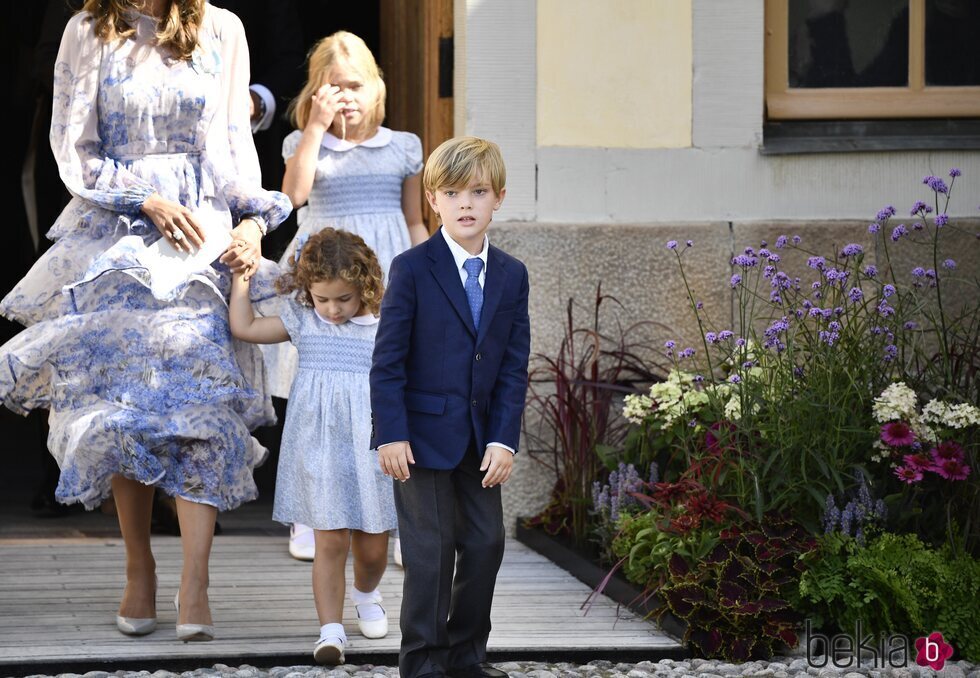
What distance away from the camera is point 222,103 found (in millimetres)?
4277

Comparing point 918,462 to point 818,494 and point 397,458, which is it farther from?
point 397,458

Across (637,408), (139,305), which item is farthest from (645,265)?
(139,305)

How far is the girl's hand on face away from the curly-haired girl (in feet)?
3.42

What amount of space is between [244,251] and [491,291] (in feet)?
3.03

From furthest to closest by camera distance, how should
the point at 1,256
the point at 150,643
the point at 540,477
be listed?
the point at 1,256 → the point at 540,477 → the point at 150,643

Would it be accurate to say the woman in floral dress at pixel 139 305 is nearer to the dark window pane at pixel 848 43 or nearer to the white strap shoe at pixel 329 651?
the white strap shoe at pixel 329 651

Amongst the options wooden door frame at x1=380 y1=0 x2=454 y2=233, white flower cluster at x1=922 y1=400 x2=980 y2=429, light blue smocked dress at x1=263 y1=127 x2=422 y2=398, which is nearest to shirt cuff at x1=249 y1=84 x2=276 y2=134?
light blue smocked dress at x1=263 y1=127 x2=422 y2=398

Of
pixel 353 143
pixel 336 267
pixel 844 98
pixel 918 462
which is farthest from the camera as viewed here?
pixel 844 98

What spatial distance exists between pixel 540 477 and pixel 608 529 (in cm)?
78

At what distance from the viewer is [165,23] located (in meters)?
4.13

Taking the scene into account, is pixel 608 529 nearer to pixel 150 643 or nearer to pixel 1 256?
pixel 150 643

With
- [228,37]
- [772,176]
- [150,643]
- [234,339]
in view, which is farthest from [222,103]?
[772,176]

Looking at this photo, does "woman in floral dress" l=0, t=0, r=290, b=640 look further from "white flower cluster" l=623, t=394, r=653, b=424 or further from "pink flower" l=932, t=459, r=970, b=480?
"pink flower" l=932, t=459, r=970, b=480

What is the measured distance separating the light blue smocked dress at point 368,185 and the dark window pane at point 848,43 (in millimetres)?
1768
